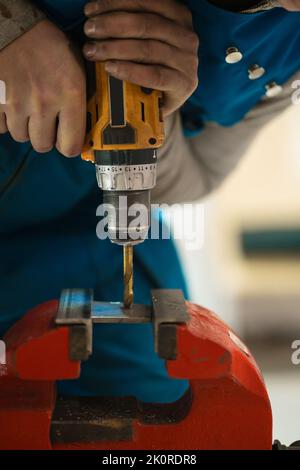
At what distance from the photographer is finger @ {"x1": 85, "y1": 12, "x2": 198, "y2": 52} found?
0.61 meters

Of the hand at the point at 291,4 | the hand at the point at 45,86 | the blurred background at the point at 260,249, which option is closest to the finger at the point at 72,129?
the hand at the point at 45,86

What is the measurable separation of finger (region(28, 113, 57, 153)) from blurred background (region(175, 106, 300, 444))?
57.3 inches

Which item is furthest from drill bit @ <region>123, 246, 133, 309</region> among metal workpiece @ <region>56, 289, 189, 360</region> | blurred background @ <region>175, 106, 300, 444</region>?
blurred background @ <region>175, 106, 300, 444</region>

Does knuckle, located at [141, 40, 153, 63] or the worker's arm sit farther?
the worker's arm

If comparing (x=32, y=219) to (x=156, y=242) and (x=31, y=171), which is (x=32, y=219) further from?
(x=156, y=242)

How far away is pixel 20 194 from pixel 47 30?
0.89ft

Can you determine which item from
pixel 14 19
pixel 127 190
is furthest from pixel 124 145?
pixel 14 19

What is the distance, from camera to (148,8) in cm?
64

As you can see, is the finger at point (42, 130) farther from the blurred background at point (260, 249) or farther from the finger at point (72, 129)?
the blurred background at point (260, 249)

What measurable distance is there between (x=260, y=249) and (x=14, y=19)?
Answer: 176 centimetres

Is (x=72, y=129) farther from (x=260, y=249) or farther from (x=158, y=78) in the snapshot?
(x=260, y=249)

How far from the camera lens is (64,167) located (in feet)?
2.75

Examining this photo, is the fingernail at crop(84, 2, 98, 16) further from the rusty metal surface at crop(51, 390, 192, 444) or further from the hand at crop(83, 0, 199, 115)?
the rusty metal surface at crop(51, 390, 192, 444)

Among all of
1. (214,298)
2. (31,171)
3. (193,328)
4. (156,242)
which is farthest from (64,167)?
(214,298)
